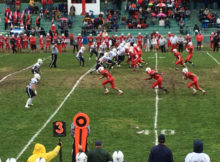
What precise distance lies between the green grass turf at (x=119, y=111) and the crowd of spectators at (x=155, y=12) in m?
17.2

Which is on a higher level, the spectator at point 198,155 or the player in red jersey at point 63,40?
the spectator at point 198,155

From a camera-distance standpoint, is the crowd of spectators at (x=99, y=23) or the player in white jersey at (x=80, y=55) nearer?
the player in white jersey at (x=80, y=55)

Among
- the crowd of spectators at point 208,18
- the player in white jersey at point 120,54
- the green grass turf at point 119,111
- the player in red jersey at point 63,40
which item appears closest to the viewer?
the green grass turf at point 119,111

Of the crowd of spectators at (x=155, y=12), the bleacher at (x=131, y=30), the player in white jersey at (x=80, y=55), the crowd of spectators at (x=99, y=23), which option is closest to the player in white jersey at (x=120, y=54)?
the player in white jersey at (x=80, y=55)

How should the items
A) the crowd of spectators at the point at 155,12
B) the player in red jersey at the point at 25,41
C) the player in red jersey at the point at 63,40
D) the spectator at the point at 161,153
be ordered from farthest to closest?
1. the crowd of spectators at the point at 155,12
2. the player in red jersey at the point at 25,41
3. the player in red jersey at the point at 63,40
4. the spectator at the point at 161,153

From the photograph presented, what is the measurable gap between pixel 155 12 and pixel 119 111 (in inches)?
1160

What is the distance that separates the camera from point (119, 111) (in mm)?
19391

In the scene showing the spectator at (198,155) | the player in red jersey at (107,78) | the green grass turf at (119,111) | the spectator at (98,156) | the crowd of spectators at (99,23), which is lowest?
the green grass turf at (119,111)

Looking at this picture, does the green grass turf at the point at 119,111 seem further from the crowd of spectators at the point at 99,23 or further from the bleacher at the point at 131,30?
the bleacher at the point at 131,30

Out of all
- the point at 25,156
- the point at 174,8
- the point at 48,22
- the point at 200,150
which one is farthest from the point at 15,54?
the point at 200,150

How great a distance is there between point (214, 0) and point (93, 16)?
38.2 ft

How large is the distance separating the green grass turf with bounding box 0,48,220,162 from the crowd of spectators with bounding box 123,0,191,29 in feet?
56.3

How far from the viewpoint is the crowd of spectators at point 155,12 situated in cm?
4634

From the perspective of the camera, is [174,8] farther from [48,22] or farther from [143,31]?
[48,22]
